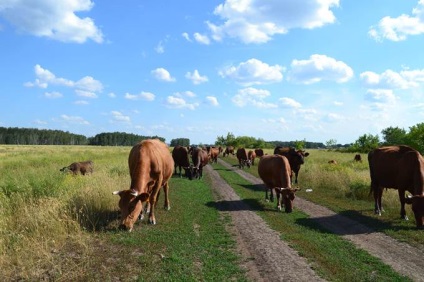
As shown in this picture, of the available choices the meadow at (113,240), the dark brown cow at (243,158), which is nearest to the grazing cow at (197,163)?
the dark brown cow at (243,158)

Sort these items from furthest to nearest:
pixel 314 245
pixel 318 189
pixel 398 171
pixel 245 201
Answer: pixel 318 189
pixel 245 201
pixel 398 171
pixel 314 245

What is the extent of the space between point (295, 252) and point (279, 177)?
7.20m

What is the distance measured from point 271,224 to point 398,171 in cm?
573

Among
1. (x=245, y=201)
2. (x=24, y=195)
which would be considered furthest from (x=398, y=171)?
(x=24, y=195)

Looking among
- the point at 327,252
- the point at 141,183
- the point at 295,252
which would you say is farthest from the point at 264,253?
the point at 141,183

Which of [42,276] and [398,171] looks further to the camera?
[398,171]

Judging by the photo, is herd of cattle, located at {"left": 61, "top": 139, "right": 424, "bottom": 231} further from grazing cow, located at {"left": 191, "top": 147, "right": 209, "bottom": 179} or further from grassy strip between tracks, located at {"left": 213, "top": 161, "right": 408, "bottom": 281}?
grazing cow, located at {"left": 191, "top": 147, "right": 209, "bottom": 179}

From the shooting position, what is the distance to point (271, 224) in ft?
39.3

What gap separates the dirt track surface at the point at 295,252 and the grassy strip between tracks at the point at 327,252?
0.26 m

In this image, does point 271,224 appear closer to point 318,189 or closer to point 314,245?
point 314,245

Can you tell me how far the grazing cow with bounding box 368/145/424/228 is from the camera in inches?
464

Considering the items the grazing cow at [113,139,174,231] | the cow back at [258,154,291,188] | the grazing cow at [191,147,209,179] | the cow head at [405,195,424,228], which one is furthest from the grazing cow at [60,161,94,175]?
the cow head at [405,195,424,228]

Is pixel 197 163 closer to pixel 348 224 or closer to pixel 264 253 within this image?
pixel 348 224

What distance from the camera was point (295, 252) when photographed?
28.8 feet
